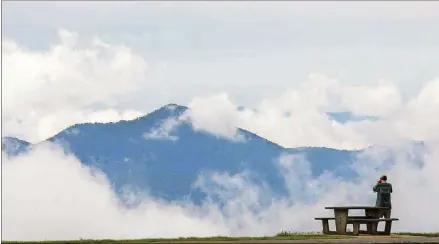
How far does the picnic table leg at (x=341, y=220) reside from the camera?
47750 mm

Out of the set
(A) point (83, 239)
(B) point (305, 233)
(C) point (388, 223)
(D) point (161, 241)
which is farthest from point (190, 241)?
(C) point (388, 223)

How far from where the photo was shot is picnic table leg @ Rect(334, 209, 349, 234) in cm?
4775

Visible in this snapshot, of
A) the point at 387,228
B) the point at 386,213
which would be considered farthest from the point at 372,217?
the point at 387,228

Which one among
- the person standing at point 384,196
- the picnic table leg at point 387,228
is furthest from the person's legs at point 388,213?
the picnic table leg at point 387,228

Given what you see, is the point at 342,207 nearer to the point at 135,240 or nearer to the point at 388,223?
the point at 388,223

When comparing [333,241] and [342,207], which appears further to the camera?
[342,207]

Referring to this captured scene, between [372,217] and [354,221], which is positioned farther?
[372,217]

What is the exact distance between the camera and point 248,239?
4125 cm

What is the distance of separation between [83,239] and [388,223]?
13925mm

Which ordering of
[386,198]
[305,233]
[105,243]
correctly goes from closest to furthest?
1. [105,243]
2. [305,233]
3. [386,198]

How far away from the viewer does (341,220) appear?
1882 inches

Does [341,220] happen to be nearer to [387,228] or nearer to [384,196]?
[387,228]

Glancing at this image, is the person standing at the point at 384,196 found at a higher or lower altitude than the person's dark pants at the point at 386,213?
higher

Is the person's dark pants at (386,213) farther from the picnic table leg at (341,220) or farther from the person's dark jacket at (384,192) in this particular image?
the picnic table leg at (341,220)
